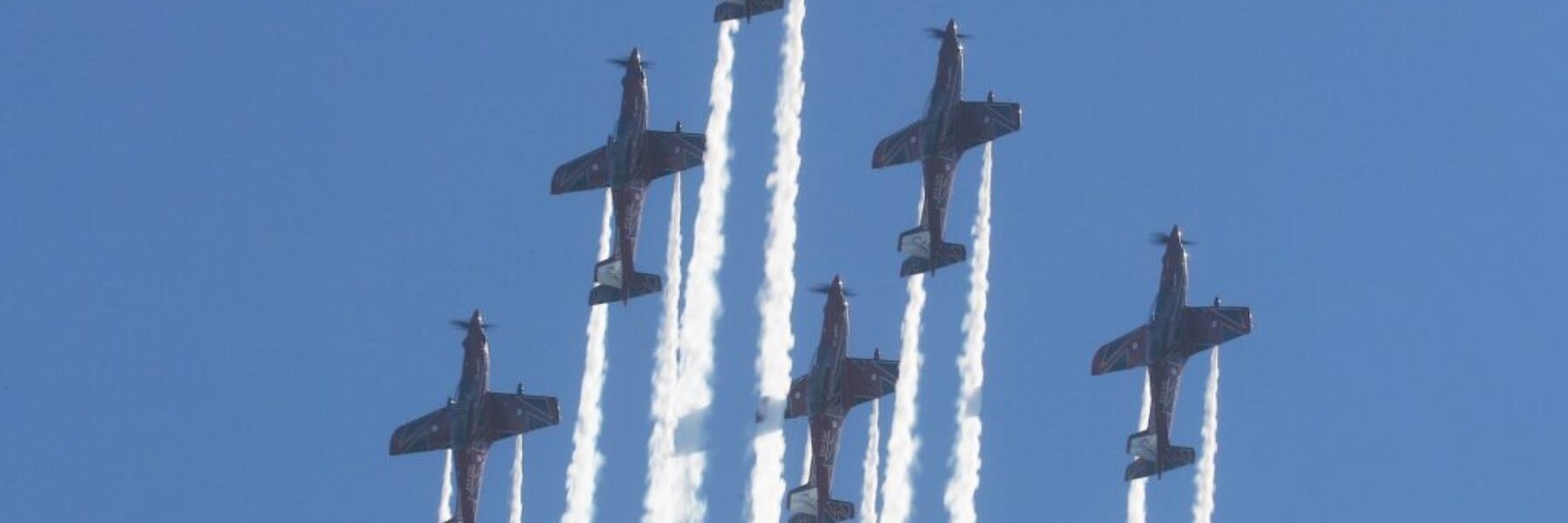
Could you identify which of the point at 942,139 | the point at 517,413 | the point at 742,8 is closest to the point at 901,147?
the point at 942,139

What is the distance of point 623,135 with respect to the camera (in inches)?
5344

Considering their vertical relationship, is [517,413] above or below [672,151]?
below

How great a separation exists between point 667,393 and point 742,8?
450 inches

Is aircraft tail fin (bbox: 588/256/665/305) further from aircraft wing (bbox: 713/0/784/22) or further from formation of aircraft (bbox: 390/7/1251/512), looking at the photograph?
aircraft wing (bbox: 713/0/784/22)

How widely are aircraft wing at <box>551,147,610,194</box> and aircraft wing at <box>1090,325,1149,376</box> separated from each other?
1629 cm

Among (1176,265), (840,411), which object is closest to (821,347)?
(840,411)

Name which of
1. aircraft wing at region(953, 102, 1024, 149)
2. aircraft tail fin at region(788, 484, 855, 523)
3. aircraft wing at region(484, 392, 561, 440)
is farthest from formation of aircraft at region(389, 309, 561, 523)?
aircraft wing at region(953, 102, 1024, 149)

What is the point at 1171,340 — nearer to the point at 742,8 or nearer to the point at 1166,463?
the point at 1166,463

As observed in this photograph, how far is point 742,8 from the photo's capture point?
135 m

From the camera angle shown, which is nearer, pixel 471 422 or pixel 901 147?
pixel 471 422

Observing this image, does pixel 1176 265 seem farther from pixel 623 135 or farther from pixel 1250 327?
pixel 623 135

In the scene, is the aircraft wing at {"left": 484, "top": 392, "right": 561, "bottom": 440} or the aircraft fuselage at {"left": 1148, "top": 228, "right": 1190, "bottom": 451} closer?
the aircraft wing at {"left": 484, "top": 392, "right": 561, "bottom": 440}

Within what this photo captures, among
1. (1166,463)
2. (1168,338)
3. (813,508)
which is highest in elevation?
(1168,338)

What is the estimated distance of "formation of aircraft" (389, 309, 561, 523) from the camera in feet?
436
